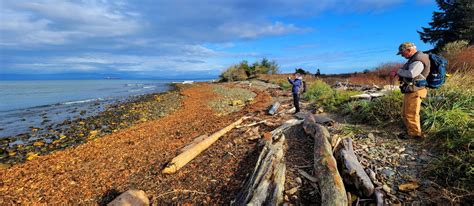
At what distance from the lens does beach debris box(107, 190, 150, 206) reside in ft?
13.3

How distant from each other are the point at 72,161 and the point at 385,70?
2088cm

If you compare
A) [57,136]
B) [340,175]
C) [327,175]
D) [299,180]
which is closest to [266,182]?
[299,180]

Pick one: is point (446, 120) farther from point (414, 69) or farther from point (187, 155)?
point (187, 155)

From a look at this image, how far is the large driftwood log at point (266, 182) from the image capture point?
11.3ft

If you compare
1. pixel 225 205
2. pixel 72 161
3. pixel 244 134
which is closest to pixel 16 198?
pixel 72 161

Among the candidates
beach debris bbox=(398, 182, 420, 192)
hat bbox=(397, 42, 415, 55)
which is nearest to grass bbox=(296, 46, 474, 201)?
beach debris bbox=(398, 182, 420, 192)

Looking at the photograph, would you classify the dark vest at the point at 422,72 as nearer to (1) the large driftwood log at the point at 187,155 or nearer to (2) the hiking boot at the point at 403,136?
(2) the hiking boot at the point at 403,136

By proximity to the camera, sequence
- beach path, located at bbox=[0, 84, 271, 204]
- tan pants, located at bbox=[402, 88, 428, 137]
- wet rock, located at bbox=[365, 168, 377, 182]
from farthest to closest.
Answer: tan pants, located at bbox=[402, 88, 428, 137] → beach path, located at bbox=[0, 84, 271, 204] → wet rock, located at bbox=[365, 168, 377, 182]

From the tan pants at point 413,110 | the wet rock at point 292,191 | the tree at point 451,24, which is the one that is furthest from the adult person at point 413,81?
the tree at point 451,24

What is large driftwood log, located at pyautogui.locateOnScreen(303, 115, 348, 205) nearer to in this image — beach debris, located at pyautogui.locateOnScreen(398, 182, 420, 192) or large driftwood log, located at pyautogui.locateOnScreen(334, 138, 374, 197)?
large driftwood log, located at pyautogui.locateOnScreen(334, 138, 374, 197)

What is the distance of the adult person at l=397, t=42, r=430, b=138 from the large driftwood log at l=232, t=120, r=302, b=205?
2902mm

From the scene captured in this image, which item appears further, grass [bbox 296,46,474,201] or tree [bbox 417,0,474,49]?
tree [bbox 417,0,474,49]

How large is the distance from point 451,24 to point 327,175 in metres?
32.4

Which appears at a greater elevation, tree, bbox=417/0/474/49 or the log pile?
tree, bbox=417/0/474/49
